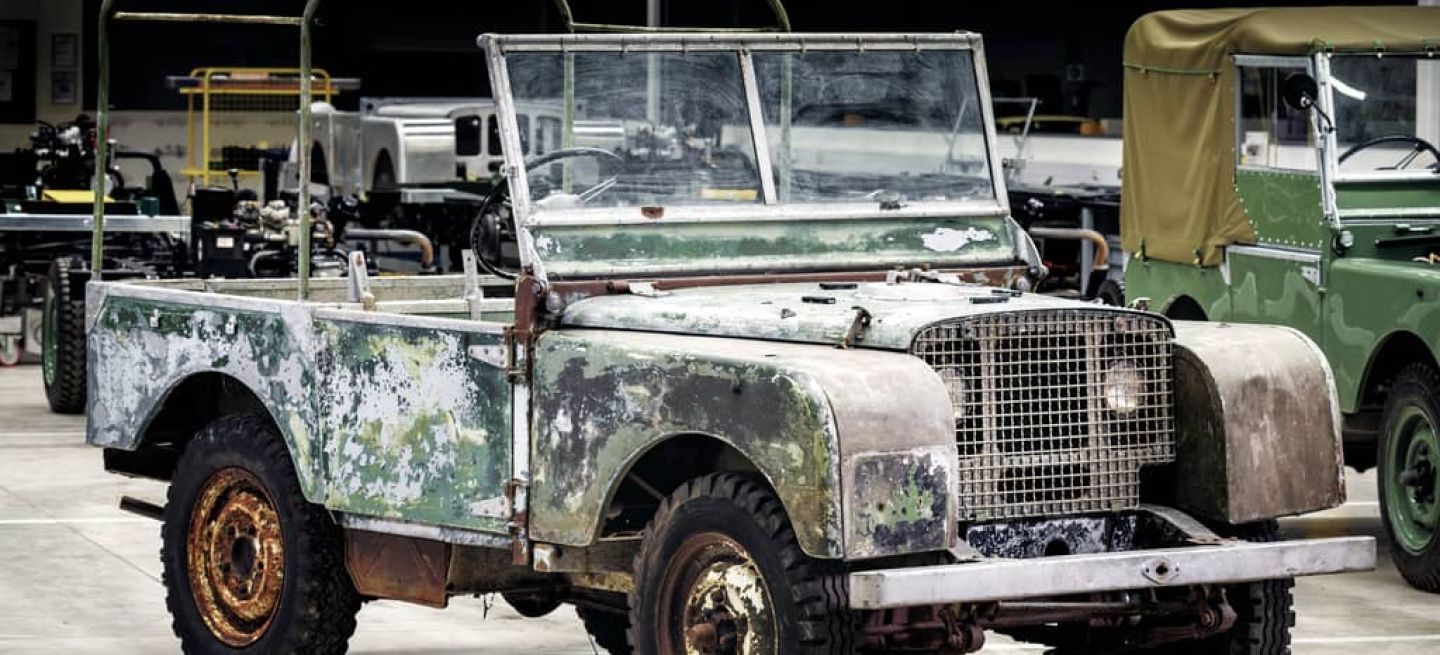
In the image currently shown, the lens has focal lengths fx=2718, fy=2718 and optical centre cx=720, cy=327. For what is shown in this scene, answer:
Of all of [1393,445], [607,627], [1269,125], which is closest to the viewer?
[607,627]

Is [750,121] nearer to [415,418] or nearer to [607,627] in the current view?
[415,418]

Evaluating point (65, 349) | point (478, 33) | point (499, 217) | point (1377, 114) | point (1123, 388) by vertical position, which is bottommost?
point (65, 349)

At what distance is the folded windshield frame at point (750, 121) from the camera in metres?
7.83

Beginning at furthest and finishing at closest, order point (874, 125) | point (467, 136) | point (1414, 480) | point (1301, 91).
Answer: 1. point (467, 136)
2. point (1301, 91)
3. point (1414, 480)
4. point (874, 125)

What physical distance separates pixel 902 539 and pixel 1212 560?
0.88m

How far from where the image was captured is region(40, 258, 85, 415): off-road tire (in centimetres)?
1692

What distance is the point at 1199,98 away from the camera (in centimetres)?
1347

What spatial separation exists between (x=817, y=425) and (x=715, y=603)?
680mm

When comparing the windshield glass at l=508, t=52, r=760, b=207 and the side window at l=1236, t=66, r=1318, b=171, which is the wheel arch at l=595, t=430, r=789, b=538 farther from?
the side window at l=1236, t=66, r=1318, b=171

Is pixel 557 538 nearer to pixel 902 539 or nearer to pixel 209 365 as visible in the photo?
pixel 902 539

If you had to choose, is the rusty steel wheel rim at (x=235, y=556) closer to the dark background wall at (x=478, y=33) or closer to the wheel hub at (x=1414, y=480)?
the wheel hub at (x=1414, y=480)

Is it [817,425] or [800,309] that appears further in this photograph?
[800,309]

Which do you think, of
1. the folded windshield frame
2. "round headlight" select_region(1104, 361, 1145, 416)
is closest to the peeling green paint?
the folded windshield frame

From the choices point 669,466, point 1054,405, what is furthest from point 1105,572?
point 669,466
